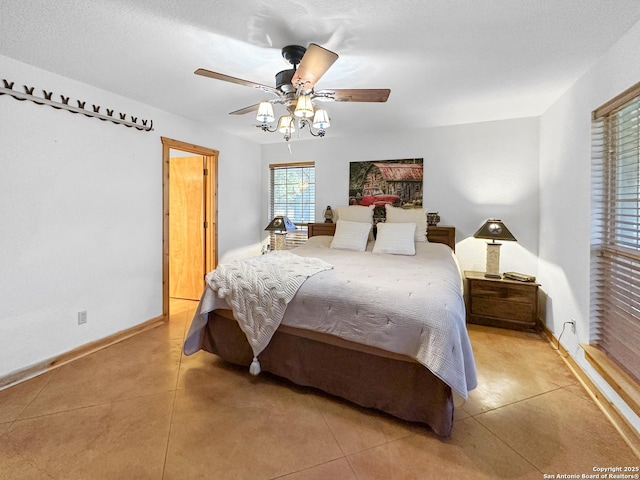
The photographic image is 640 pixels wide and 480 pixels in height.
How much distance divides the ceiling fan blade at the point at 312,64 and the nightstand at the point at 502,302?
2.69m

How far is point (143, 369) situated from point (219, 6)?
8.49 feet

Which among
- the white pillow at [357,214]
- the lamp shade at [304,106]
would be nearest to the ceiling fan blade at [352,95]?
the lamp shade at [304,106]

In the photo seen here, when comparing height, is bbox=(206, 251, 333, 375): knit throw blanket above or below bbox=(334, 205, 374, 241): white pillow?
below

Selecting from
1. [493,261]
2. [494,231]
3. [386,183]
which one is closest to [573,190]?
[494,231]

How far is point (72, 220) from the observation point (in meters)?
2.59

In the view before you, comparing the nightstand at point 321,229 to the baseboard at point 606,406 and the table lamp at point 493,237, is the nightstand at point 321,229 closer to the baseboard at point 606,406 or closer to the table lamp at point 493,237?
→ the table lamp at point 493,237

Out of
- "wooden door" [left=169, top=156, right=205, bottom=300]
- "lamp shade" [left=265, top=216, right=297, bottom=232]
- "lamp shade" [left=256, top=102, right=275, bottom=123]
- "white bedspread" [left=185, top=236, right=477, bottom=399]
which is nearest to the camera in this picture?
"white bedspread" [left=185, top=236, right=477, bottom=399]

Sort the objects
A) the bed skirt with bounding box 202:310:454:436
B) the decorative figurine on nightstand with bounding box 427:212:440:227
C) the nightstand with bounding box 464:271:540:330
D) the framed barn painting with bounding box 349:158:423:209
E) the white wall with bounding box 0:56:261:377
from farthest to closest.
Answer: the framed barn painting with bounding box 349:158:423:209
the decorative figurine on nightstand with bounding box 427:212:440:227
the nightstand with bounding box 464:271:540:330
the white wall with bounding box 0:56:261:377
the bed skirt with bounding box 202:310:454:436

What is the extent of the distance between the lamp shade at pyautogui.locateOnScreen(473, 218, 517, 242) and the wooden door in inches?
139

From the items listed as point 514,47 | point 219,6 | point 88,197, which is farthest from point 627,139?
point 88,197

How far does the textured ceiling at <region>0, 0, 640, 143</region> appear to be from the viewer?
164 centimetres

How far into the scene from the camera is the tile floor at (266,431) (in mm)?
1483

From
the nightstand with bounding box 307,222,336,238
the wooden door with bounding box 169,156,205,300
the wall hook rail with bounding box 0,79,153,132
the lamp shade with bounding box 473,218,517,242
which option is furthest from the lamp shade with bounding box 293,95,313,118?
the wooden door with bounding box 169,156,205,300

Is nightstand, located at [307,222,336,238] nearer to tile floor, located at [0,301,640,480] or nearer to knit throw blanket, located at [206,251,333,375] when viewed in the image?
knit throw blanket, located at [206,251,333,375]
